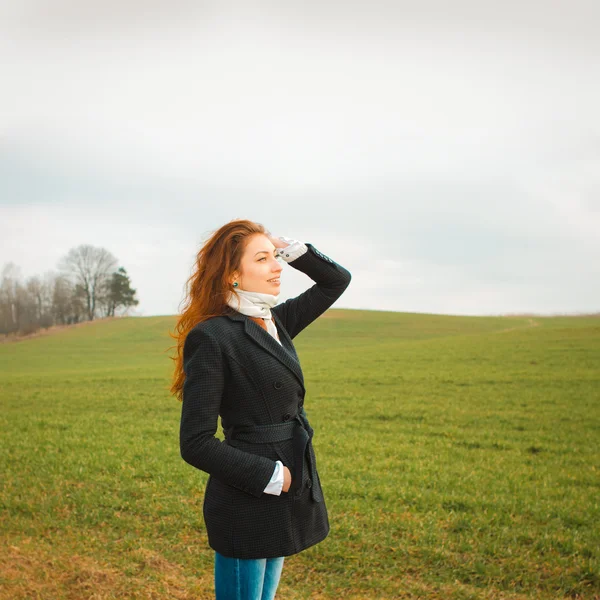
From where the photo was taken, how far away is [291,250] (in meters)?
3.42

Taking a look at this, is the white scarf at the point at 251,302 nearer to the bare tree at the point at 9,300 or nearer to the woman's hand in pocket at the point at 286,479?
the woman's hand in pocket at the point at 286,479

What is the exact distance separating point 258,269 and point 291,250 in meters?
0.31

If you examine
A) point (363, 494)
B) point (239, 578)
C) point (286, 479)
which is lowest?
point (363, 494)

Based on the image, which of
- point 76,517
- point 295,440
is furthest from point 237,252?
point 76,517

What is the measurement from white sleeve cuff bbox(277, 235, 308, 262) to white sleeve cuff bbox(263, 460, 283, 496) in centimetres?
116

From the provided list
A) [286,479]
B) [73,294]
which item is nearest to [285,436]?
[286,479]

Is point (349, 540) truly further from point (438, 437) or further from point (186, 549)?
point (438, 437)

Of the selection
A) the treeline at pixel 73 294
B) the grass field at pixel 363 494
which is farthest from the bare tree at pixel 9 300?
the grass field at pixel 363 494

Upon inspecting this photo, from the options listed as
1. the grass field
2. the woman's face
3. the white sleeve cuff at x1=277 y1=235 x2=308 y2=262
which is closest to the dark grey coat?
the woman's face

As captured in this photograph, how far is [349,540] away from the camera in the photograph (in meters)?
7.03

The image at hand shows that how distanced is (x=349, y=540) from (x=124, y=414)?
35.8 ft

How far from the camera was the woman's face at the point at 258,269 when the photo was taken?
3.19 meters

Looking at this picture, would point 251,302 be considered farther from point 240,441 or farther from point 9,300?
point 9,300

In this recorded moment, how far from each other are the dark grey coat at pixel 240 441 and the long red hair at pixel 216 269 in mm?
124
